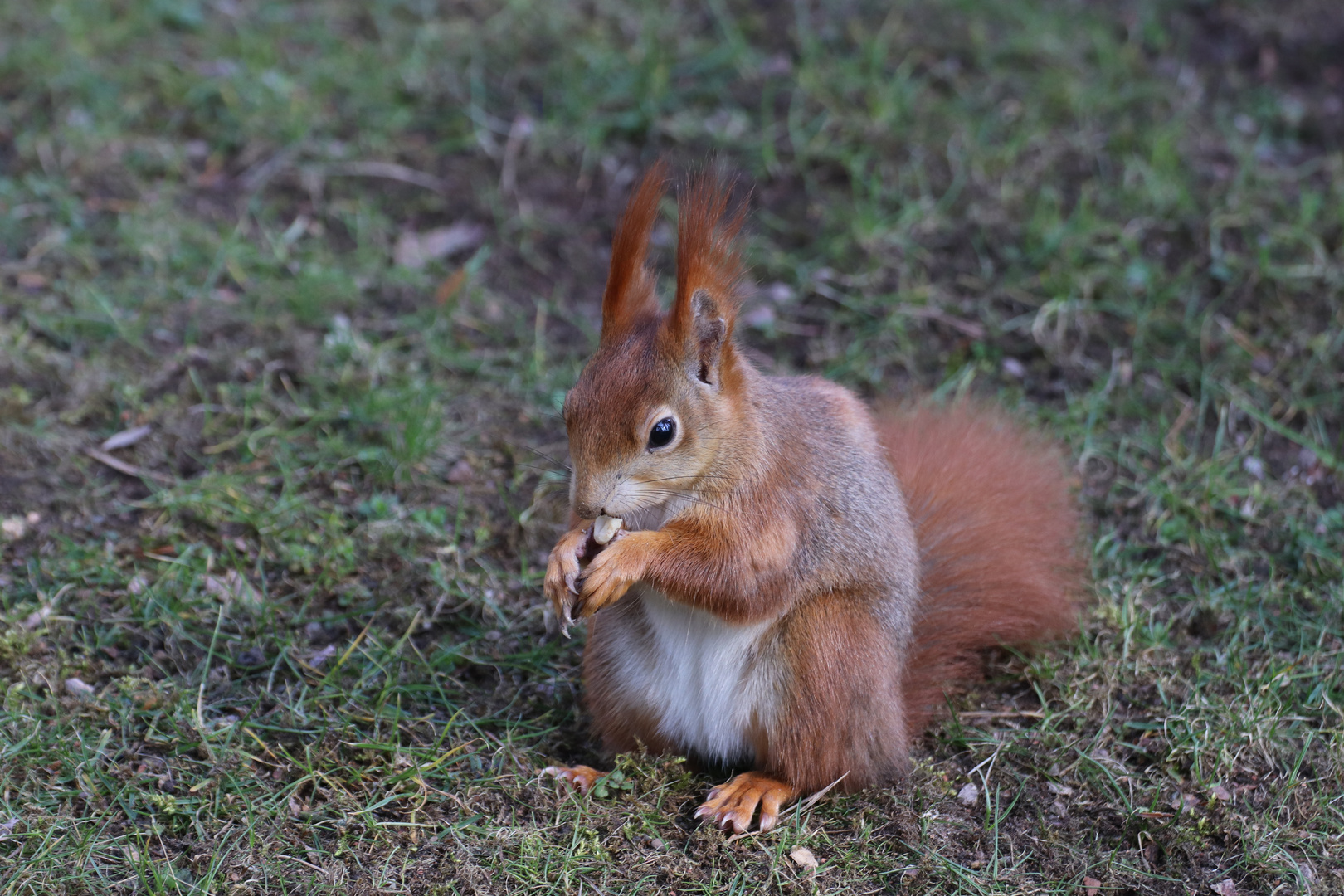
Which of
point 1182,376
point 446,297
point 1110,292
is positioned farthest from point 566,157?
point 1182,376

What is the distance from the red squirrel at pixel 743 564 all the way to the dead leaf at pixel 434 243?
151cm

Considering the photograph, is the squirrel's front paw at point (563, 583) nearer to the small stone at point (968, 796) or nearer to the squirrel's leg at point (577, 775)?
the squirrel's leg at point (577, 775)

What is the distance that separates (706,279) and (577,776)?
854 millimetres

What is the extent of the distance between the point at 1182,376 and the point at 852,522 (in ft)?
4.67

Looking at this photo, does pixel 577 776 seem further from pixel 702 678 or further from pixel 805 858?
pixel 805 858

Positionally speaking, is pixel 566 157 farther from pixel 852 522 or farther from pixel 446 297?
pixel 852 522

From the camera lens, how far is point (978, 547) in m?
2.34

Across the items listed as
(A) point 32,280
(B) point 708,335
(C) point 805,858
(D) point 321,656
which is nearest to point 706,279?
(B) point 708,335

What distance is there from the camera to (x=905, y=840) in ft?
6.69

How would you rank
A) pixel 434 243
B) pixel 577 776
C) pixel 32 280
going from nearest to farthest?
pixel 577 776, pixel 32 280, pixel 434 243

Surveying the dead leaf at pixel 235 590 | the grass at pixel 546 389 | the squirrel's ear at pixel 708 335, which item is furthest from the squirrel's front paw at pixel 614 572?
the dead leaf at pixel 235 590

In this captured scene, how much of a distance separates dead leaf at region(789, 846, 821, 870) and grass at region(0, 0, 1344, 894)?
12 millimetres

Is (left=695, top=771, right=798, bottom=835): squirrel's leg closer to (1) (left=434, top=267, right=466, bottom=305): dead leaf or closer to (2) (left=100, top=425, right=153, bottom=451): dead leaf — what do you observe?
(2) (left=100, top=425, right=153, bottom=451): dead leaf

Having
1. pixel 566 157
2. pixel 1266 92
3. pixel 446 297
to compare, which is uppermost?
pixel 1266 92
